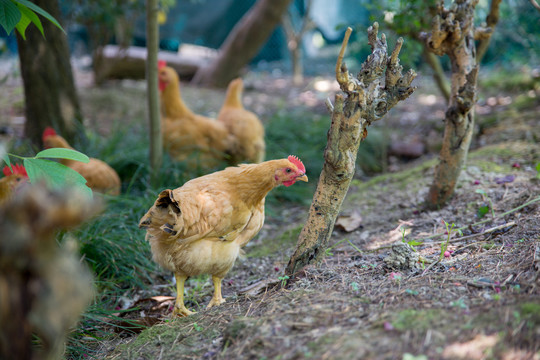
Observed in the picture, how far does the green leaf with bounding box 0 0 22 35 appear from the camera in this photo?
74.9 inches

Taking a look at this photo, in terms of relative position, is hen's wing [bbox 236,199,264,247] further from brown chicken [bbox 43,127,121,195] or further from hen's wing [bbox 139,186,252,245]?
brown chicken [bbox 43,127,121,195]

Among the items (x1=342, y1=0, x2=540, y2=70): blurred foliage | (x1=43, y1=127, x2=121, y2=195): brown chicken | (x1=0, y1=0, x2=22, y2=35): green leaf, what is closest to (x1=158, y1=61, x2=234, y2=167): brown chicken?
(x1=43, y1=127, x2=121, y2=195): brown chicken

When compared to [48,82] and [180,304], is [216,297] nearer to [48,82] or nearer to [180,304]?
[180,304]

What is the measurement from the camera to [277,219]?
4.52 meters

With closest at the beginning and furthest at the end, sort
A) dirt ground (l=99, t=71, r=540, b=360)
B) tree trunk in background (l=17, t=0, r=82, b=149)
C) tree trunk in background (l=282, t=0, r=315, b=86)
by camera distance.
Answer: dirt ground (l=99, t=71, r=540, b=360), tree trunk in background (l=17, t=0, r=82, b=149), tree trunk in background (l=282, t=0, r=315, b=86)

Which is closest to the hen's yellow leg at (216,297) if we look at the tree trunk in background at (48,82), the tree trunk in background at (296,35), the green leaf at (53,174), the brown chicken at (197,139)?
the green leaf at (53,174)

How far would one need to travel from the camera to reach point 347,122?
220 centimetres

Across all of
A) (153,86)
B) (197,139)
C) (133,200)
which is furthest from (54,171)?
(197,139)

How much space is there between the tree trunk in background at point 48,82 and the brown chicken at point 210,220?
8.91 feet

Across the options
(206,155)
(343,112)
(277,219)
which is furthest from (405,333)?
(206,155)

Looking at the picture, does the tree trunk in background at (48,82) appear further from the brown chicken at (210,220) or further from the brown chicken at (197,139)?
the brown chicken at (210,220)

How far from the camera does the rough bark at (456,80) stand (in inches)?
116

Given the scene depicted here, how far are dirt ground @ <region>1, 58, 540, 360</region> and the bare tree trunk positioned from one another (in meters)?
1.22

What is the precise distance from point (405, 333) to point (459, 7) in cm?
237
